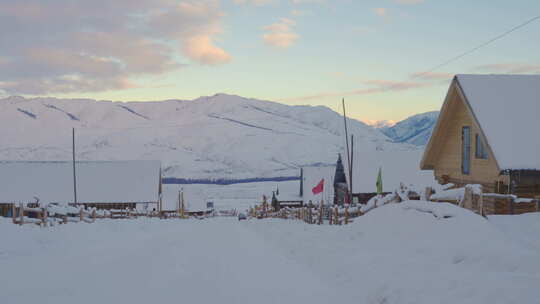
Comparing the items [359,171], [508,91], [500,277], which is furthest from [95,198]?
[500,277]

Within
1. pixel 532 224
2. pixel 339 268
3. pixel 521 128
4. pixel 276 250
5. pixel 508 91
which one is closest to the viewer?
pixel 339 268

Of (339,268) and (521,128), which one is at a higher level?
(521,128)

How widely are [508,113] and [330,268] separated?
14.6 m

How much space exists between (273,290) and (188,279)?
1739mm

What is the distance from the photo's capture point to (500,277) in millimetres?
6891

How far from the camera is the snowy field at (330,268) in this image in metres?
7.51

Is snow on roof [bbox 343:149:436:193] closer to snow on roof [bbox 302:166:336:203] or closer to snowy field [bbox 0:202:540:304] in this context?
snow on roof [bbox 302:166:336:203]

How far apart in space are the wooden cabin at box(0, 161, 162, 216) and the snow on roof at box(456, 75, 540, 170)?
52220 mm

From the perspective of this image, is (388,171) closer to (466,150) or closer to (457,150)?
(457,150)

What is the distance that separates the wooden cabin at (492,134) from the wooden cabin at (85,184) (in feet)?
162

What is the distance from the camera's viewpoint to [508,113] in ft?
72.9

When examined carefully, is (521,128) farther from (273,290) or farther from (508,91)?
(273,290)

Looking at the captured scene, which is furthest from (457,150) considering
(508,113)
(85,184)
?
(85,184)

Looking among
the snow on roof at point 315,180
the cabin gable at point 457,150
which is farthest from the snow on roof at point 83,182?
the cabin gable at point 457,150
